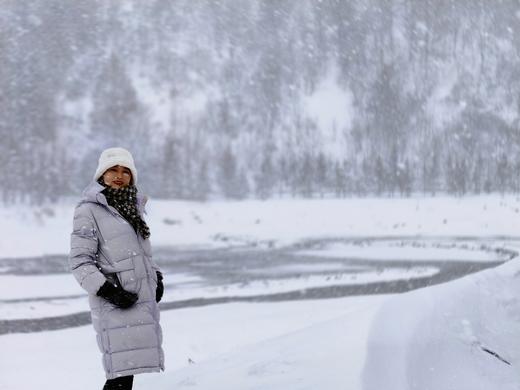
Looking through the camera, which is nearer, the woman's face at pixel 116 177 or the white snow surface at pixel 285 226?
the woman's face at pixel 116 177

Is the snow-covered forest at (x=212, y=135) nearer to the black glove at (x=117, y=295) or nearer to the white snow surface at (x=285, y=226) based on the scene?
the white snow surface at (x=285, y=226)

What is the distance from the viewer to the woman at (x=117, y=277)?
3.37 metres

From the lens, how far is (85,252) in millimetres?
3379

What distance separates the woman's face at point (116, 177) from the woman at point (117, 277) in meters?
0.03

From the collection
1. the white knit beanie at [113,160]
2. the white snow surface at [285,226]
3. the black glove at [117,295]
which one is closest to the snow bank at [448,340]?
the black glove at [117,295]

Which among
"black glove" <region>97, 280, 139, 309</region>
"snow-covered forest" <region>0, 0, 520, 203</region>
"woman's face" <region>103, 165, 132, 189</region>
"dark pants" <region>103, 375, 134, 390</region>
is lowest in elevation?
"dark pants" <region>103, 375, 134, 390</region>

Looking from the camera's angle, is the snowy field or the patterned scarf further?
the snowy field

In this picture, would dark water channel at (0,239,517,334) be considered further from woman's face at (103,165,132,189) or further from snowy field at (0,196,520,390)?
woman's face at (103,165,132,189)

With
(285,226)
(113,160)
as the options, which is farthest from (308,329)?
(285,226)

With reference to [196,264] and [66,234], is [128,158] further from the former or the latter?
[66,234]

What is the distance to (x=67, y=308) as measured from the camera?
1546cm

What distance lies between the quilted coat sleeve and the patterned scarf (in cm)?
12

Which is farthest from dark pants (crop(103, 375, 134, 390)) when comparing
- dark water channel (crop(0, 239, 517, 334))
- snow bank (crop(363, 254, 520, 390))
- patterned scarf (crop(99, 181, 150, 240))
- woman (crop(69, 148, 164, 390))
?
dark water channel (crop(0, 239, 517, 334))

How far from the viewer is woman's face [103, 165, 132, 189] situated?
3537 mm
